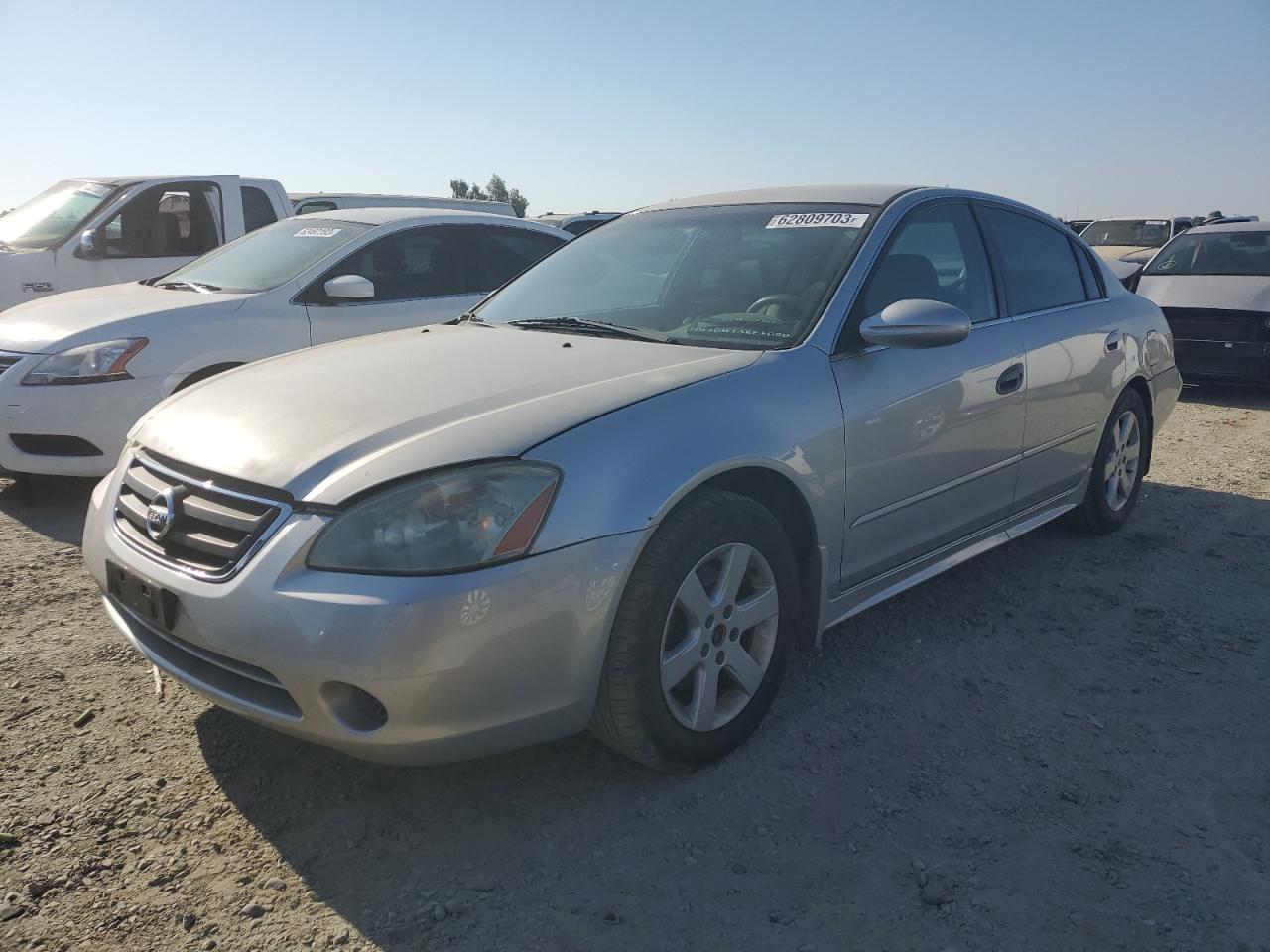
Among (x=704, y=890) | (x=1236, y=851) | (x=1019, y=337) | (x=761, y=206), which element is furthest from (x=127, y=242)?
(x=1236, y=851)

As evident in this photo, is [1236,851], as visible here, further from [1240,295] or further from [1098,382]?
[1240,295]

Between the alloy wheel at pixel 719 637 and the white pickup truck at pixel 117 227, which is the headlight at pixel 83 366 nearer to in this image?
the white pickup truck at pixel 117 227

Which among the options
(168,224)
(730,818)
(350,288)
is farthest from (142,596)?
(168,224)

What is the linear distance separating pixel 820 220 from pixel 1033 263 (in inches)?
49.1

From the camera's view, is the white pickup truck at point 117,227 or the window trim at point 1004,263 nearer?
the window trim at point 1004,263

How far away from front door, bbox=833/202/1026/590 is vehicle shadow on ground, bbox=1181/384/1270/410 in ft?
19.6

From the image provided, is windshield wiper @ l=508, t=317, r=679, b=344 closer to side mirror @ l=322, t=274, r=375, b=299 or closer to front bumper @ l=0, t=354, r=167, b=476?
side mirror @ l=322, t=274, r=375, b=299

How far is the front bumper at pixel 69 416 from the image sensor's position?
4910 mm

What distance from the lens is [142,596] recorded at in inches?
98.0

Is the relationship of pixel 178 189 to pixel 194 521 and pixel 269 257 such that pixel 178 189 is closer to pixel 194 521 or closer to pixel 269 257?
pixel 269 257

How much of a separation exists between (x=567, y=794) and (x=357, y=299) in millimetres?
3859

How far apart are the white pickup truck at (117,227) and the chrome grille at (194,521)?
5.86 metres

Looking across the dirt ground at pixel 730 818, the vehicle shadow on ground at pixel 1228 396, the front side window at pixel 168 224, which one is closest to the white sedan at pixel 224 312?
the dirt ground at pixel 730 818

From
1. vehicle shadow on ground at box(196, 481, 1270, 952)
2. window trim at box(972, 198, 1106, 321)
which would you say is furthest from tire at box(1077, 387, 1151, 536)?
vehicle shadow on ground at box(196, 481, 1270, 952)
